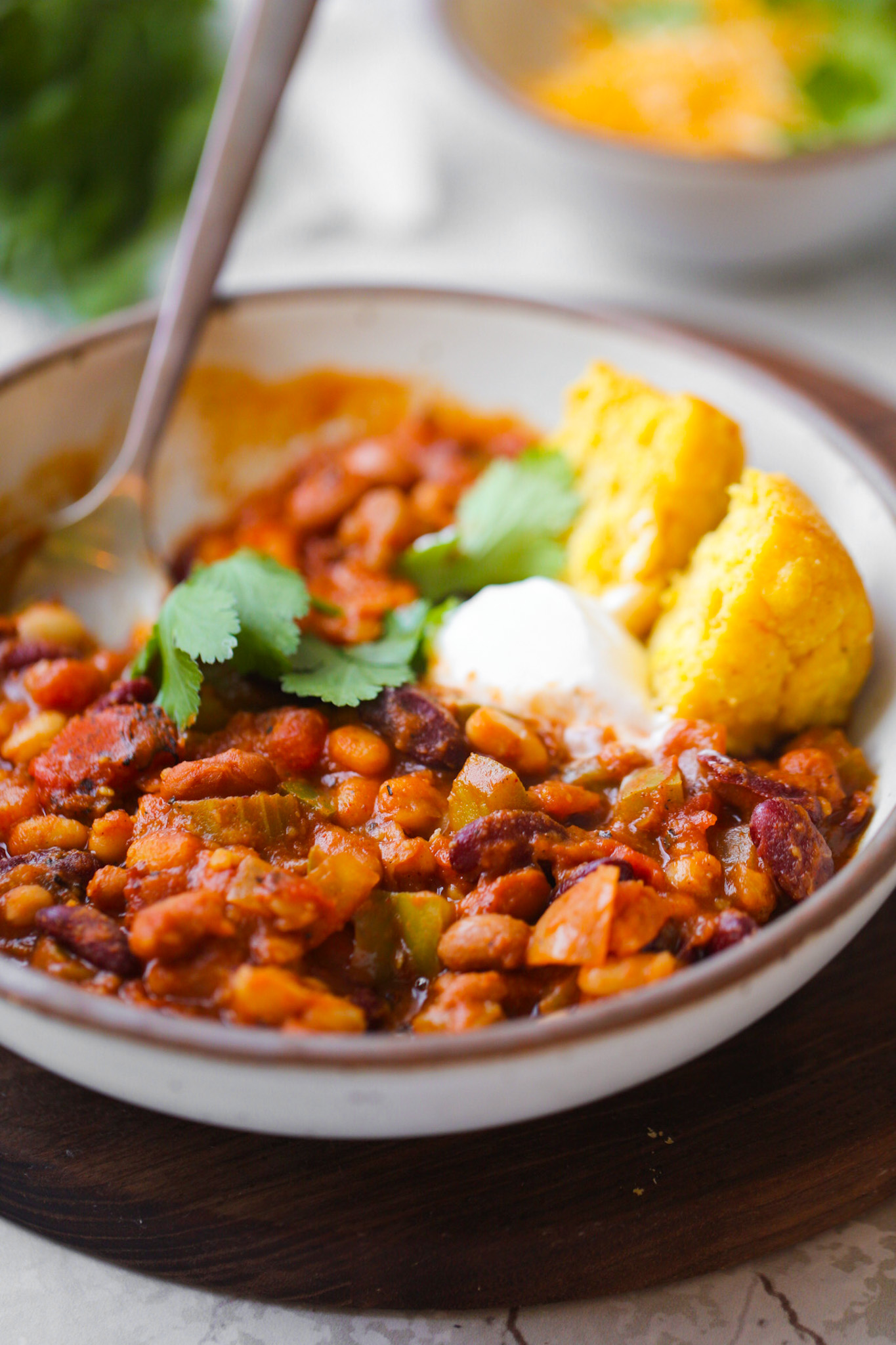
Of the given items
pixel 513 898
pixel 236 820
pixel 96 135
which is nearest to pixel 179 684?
pixel 236 820

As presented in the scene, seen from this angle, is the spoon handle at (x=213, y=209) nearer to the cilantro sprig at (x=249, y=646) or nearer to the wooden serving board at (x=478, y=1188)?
the cilantro sprig at (x=249, y=646)

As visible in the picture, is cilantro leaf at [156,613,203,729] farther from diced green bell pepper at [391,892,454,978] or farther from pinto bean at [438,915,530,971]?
pinto bean at [438,915,530,971]

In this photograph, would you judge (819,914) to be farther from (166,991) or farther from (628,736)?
(166,991)

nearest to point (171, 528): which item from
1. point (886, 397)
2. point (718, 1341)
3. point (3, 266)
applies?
point (3, 266)

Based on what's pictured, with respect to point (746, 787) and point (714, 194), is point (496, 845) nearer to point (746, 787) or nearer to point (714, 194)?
point (746, 787)

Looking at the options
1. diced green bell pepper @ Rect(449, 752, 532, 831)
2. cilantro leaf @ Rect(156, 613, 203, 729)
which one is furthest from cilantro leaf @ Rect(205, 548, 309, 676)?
diced green bell pepper @ Rect(449, 752, 532, 831)

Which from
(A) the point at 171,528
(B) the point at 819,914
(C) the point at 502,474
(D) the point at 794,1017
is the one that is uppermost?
(B) the point at 819,914

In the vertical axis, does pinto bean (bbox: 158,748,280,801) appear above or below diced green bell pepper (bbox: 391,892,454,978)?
below
